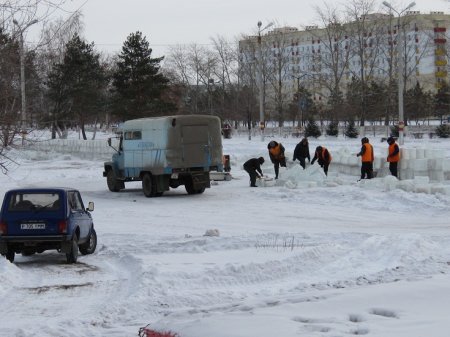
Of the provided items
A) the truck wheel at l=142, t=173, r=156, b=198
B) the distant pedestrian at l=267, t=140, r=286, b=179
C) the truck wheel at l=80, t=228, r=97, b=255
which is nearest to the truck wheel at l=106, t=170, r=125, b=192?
the truck wheel at l=142, t=173, r=156, b=198

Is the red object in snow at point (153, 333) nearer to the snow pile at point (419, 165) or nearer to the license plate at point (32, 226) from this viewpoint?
the license plate at point (32, 226)

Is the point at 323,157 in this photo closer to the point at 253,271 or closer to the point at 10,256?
the point at 10,256

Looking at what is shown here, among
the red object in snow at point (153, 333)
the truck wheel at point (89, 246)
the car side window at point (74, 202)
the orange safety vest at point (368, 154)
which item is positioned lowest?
the truck wheel at point (89, 246)

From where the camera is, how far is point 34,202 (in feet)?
49.0

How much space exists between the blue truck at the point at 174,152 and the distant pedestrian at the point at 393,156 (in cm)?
616

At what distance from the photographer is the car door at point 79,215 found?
50.0 ft

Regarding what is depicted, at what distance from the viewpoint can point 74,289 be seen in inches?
475

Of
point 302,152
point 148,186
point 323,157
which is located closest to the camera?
point 148,186

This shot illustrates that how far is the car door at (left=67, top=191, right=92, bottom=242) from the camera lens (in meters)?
15.2

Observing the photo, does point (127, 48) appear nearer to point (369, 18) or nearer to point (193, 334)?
point (369, 18)

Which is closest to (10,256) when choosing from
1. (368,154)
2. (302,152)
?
(368,154)

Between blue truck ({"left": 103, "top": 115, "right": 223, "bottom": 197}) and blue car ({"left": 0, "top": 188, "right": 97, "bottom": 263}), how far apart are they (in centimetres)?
1271

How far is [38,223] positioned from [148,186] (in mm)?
13967

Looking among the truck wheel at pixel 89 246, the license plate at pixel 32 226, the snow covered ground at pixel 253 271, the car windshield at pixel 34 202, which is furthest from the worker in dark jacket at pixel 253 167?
the license plate at pixel 32 226
